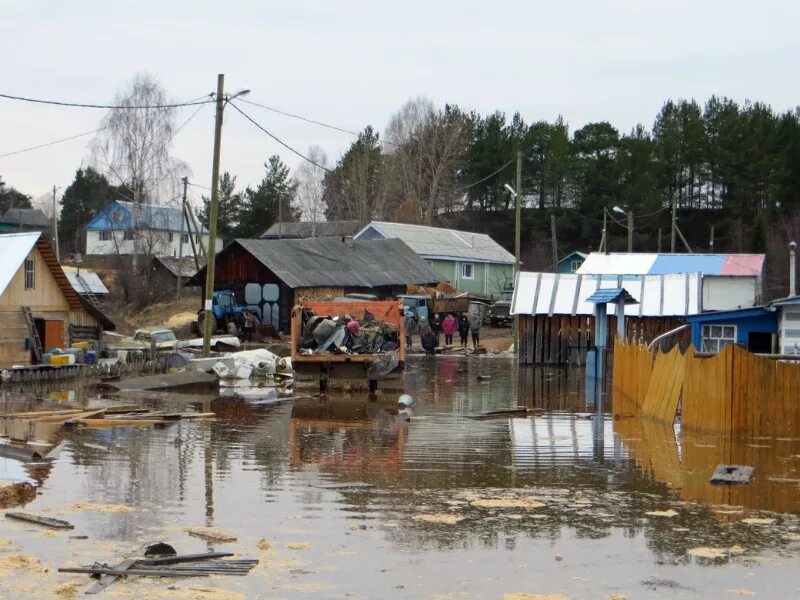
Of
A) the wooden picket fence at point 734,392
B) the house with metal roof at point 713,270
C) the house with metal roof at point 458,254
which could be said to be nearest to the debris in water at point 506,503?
the wooden picket fence at point 734,392

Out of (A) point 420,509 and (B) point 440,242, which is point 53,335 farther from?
(B) point 440,242

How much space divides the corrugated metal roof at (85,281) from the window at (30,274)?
1215 inches

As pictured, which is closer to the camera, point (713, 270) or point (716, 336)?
point (716, 336)

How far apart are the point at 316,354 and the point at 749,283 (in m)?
26.8

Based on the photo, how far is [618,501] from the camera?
13641 millimetres

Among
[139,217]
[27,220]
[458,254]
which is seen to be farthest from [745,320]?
[27,220]

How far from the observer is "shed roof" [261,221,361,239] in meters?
92.1

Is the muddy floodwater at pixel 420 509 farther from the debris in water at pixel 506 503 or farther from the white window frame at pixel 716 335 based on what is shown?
the white window frame at pixel 716 335

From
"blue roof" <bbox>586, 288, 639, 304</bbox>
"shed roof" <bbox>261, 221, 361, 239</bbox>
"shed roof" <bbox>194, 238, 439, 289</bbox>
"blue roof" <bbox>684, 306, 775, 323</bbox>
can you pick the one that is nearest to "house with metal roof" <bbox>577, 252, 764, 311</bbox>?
"blue roof" <bbox>684, 306, 775, 323</bbox>

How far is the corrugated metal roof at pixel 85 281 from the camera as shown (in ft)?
222

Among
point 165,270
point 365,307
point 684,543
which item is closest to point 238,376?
point 365,307

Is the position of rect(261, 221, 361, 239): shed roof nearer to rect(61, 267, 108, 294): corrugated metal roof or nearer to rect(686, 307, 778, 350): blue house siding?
rect(61, 267, 108, 294): corrugated metal roof

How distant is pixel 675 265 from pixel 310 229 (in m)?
47.7

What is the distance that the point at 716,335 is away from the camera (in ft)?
124
